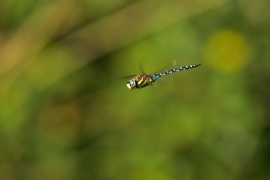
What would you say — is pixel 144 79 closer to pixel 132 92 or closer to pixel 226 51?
pixel 132 92

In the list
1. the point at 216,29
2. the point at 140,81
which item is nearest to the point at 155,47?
the point at 216,29

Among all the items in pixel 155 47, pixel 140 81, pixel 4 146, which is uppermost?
pixel 155 47

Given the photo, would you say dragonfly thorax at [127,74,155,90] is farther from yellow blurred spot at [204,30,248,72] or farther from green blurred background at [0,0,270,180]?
yellow blurred spot at [204,30,248,72]

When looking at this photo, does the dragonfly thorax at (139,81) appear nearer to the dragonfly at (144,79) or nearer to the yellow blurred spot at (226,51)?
the dragonfly at (144,79)

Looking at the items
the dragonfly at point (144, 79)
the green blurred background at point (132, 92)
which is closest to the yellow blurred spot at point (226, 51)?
the green blurred background at point (132, 92)

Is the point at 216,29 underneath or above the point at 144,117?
above

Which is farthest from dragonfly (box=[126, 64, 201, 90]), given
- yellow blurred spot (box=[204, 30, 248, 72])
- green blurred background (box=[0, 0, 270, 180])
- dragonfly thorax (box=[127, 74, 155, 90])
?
yellow blurred spot (box=[204, 30, 248, 72])

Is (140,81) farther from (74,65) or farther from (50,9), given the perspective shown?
(50,9)

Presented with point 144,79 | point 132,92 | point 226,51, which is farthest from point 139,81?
point 226,51
